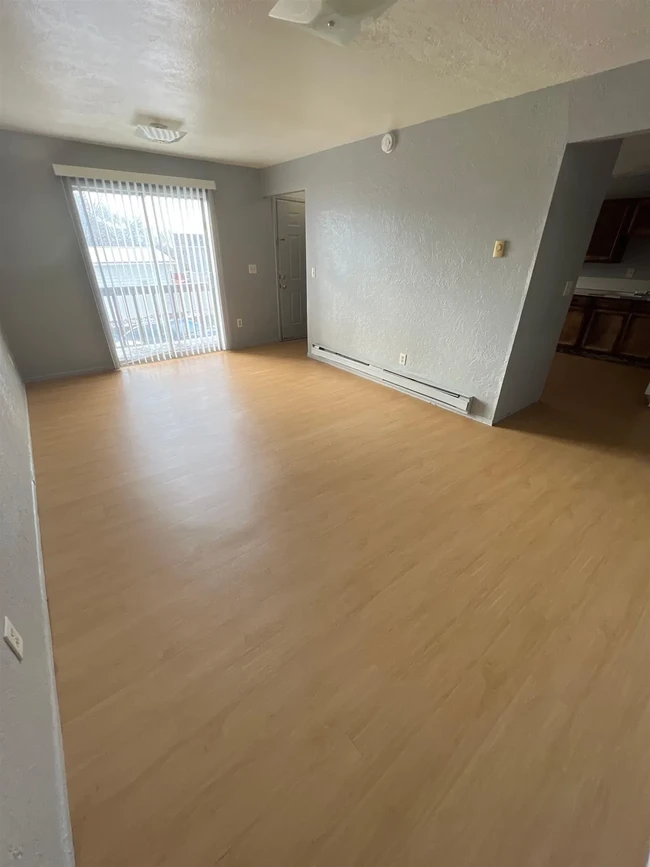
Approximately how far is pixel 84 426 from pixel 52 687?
238 cm

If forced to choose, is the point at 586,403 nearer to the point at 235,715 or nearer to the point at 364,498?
the point at 364,498

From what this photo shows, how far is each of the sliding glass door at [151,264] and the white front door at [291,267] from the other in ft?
3.56

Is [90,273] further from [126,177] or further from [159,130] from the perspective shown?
[159,130]

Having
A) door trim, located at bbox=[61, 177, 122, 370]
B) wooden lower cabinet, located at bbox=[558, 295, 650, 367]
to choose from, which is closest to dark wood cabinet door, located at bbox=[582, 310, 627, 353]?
wooden lower cabinet, located at bbox=[558, 295, 650, 367]

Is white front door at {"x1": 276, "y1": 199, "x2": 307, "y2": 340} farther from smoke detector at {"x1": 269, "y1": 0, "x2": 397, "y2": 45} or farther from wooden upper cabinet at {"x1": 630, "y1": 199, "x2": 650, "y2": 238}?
wooden upper cabinet at {"x1": 630, "y1": 199, "x2": 650, "y2": 238}

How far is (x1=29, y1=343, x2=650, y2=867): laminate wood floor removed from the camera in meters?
1.02

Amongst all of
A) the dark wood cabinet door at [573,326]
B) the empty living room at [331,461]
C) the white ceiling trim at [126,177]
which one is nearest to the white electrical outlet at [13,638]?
the empty living room at [331,461]

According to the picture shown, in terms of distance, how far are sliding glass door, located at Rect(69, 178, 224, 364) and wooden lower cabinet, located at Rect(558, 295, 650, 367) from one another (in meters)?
5.03

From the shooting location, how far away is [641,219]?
4.61m

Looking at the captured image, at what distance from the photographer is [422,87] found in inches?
89.5

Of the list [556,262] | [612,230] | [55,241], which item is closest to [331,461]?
[556,262]

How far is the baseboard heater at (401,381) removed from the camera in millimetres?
3400

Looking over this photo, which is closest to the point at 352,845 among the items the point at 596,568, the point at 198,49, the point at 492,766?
the point at 492,766

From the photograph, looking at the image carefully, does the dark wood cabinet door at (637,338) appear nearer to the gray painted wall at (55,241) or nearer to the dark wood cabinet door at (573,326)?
the dark wood cabinet door at (573,326)
